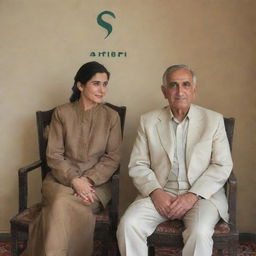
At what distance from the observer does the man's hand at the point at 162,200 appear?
8.26ft

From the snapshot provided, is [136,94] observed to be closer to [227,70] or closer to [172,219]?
[227,70]

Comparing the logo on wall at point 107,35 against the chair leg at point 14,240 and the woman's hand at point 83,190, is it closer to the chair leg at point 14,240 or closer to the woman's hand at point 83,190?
the woman's hand at point 83,190

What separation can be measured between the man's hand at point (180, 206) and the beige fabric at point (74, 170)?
53 centimetres

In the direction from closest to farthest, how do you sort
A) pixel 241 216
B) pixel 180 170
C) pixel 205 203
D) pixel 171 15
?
pixel 205 203 < pixel 180 170 < pixel 171 15 < pixel 241 216

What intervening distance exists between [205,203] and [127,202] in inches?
44.1

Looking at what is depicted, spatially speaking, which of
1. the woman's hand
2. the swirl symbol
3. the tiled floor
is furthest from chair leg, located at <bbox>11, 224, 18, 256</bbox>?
the swirl symbol

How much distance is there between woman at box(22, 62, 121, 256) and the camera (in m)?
2.71

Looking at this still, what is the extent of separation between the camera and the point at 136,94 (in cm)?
333

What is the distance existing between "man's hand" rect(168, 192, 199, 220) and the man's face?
0.63 meters

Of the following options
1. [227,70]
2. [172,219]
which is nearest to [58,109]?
[172,219]

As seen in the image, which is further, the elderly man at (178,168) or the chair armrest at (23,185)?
the chair armrest at (23,185)

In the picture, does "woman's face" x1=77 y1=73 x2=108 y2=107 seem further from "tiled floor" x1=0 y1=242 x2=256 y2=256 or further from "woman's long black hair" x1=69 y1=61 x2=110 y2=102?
"tiled floor" x1=0 y1=242 x2=256 y2=256

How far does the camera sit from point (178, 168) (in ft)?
8.88

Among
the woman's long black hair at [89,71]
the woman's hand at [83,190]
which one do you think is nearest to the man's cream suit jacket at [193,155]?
the woman's hand at [83,190]
